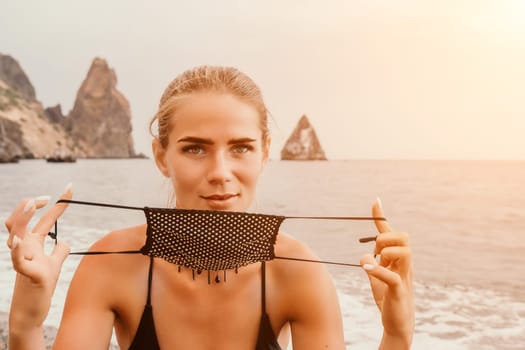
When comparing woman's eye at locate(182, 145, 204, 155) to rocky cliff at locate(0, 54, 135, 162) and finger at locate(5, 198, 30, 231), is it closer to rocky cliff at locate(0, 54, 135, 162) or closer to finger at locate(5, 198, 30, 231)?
finger at locate(5, 198, 30, 231)

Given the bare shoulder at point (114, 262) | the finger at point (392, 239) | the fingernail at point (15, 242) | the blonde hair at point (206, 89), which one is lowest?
the bare shoulder at point (114, 262)

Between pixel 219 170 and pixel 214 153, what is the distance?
0.08 metres

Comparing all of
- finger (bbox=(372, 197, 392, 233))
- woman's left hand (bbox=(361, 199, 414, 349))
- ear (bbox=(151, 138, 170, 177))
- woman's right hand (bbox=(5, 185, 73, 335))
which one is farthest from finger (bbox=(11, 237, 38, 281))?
finger (bbox=(372, 197, 392, 233))

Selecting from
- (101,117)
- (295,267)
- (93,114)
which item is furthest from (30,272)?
(93,114)

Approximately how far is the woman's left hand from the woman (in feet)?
1.14

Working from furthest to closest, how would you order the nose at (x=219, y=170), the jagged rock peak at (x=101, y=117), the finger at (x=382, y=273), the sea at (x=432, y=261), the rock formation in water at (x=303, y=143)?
the jagged rock peak at (x=101, y=117)
the rock formation in water at (x=303, y=143)
the sea at (x=432, y=261)
the nose at (x=219, y=170)
the finger at (x=382, y=273)

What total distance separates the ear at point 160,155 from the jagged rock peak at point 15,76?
6110 inches

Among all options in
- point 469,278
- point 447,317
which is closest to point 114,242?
point 447,317

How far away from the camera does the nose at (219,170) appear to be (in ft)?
6.95

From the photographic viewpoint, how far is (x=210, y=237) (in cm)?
205

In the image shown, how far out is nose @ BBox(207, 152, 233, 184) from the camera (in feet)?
6.95

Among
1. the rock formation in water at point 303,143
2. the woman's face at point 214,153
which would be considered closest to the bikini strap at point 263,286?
the woman's face at point 214,153

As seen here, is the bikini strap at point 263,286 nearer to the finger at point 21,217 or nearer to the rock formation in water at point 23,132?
the finger at point 21,217

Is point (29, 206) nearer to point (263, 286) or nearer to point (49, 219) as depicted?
point (49, 219)
